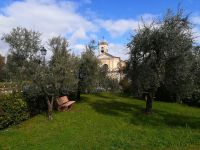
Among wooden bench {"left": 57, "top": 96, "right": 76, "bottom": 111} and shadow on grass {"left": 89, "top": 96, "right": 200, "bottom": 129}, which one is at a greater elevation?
wooden bench {"left": 57, "top": 96, "right": 76, "bottom": 111}

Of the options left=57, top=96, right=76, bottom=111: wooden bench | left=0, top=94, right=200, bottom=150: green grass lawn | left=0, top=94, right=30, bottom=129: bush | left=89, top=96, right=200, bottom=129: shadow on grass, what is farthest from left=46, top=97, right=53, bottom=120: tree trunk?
left=89, top=96, right=200, bottom=129: shadow on grass

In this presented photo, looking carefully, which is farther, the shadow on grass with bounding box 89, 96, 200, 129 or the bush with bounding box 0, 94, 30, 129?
the bush with bounding box 0, 94, 30, 129

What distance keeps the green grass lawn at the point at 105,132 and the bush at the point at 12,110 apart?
0.67 m

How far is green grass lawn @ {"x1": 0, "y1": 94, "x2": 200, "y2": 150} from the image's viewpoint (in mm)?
17031

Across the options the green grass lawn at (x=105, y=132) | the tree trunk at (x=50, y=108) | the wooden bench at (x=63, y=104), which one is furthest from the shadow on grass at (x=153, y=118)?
the tree trunk at (x=50, y=108)

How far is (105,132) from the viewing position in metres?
19.4

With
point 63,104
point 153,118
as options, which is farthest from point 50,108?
point 153,118

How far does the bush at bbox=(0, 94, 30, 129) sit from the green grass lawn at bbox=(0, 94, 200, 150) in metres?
0.67

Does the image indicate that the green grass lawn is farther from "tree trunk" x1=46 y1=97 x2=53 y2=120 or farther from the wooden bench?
the wooden bench

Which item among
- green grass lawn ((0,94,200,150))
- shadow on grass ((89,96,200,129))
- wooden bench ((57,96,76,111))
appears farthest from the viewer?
wooden bench ((57,96,76,111))

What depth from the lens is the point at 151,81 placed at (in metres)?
23.4

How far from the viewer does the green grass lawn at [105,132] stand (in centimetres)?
1703

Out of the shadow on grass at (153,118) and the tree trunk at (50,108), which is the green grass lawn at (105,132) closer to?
the shadow on grass at (153,118)

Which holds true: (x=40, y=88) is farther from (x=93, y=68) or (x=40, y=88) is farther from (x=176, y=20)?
(x=176, y=20)
